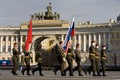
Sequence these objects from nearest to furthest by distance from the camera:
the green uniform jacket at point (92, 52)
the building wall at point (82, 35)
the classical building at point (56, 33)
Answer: the green uniform jacket at point (92, 52)
the building wall at point (82, 35)
the classical building at point (56, 33)

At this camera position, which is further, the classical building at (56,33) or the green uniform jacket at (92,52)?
the classical building at (56,33)

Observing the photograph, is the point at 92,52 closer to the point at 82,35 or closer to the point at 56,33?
the point at 82,35

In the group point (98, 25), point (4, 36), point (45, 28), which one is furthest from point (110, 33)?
point (4, 36)

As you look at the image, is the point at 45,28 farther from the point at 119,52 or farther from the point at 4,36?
the point at 119,52

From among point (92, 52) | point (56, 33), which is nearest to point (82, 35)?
point (56, 33)

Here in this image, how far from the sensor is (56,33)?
11188 cm

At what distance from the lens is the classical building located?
107438 mm

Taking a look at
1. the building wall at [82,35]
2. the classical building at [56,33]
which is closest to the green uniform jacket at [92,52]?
the classical building at [56,33]

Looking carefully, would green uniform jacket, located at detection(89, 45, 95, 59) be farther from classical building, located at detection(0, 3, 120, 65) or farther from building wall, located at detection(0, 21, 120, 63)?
building wall, located at detection(0, 21, 120, 63)

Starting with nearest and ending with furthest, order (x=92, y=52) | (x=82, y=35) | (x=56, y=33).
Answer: (x=92, y=52), (x=82, y=35), (x=56, y=33)

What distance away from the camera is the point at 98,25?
355ft

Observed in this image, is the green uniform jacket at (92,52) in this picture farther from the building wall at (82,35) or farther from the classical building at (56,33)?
the building wall at (82,35)

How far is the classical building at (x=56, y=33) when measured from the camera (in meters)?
107

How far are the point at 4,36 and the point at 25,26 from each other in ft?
22.0
